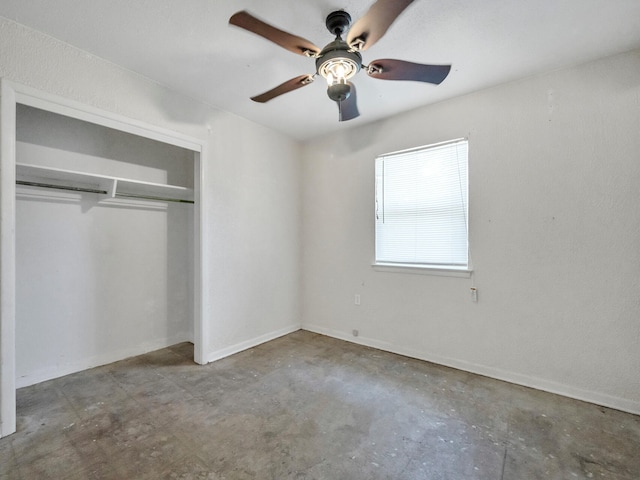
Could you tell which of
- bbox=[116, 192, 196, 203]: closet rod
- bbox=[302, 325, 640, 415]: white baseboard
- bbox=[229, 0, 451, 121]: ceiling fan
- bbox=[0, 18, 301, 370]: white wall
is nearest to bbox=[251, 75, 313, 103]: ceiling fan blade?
bbox=[229, 0, 451, 121]: ceiling fan

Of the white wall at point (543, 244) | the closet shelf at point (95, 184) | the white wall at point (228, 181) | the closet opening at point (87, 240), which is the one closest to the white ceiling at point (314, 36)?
the white wall at point (228, 181)

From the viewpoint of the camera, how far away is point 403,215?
10.1ft

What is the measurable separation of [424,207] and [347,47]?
1802 millimetres

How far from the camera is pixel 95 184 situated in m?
2.63

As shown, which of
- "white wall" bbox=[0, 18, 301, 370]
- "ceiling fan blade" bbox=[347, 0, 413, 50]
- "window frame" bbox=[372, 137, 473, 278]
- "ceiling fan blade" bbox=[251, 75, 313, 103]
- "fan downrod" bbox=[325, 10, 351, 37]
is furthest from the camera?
"window frame" bbox=[372, 137, 473, 278]

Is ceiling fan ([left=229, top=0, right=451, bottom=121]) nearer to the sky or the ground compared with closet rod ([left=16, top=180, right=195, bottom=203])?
nearer to the sky

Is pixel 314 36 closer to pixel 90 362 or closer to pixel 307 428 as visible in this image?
pixel 307 428

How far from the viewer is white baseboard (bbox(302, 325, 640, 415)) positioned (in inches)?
80.1

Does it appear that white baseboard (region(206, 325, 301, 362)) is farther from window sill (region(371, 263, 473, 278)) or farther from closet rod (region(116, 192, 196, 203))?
closet rod (region(116, 192, 196, 203))

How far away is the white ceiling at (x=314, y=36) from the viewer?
65.2 inches

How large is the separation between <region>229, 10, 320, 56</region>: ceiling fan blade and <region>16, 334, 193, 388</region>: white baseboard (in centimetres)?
302

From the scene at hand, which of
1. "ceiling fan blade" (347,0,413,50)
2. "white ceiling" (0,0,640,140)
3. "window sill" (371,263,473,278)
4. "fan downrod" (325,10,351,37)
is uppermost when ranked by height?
"white ceiling" (0,0,640,140)

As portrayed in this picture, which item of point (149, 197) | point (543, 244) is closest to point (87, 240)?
point (149, 197)

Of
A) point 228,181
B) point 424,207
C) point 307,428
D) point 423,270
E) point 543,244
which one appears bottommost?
point 307,428
